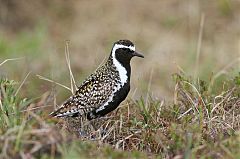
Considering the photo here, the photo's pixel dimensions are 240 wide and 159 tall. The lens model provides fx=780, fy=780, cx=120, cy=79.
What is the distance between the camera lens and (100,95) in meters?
6.86

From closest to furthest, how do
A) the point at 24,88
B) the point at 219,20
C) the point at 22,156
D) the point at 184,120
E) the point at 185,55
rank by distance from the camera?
the point at 22,156 → the point at 184,120 → the point at 24,88 → the point at 185,55 → the point at 219,20

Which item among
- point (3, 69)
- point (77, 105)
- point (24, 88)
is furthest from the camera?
point (3, 69)

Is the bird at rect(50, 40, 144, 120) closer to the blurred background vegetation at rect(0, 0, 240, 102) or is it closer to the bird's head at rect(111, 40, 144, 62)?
the bird's head at rect(111, 40, 144, 62)

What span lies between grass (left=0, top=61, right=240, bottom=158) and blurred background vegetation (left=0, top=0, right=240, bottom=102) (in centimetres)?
383

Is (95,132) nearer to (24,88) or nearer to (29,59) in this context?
(24,88)

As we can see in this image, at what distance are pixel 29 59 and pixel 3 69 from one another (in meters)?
0.59

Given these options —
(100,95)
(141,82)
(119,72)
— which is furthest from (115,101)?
(141,82)

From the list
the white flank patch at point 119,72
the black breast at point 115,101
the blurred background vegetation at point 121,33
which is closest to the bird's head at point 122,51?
the white flank patch at point 119,72

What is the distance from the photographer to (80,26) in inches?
512

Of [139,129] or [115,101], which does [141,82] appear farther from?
[139,129]

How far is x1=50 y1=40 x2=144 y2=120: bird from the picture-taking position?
684 cm

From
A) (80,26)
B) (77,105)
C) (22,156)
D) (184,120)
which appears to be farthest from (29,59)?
(22,156)

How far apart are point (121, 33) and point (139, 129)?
237 inches

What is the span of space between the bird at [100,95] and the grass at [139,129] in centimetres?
12
